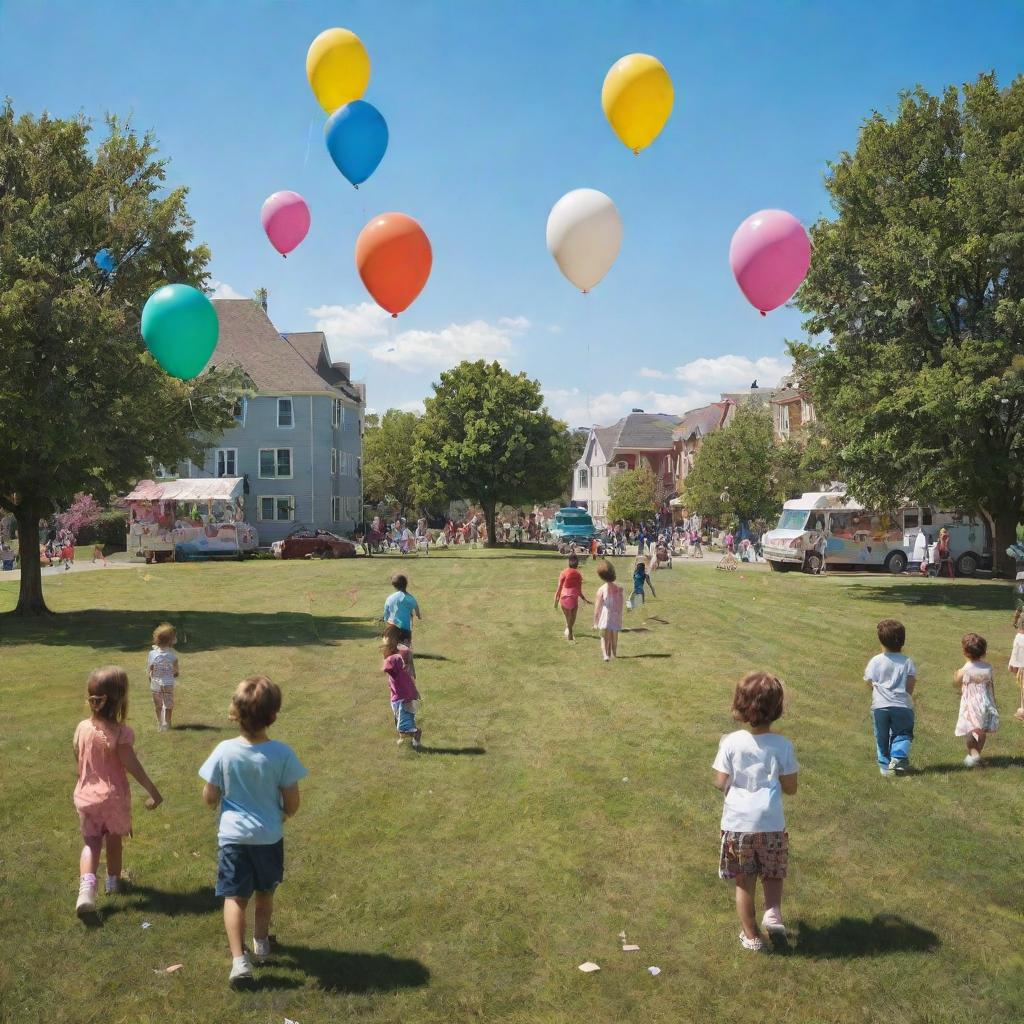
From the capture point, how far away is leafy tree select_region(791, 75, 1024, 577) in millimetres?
24047

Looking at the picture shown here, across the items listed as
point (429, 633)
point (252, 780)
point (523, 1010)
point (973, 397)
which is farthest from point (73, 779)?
point (973, 397)

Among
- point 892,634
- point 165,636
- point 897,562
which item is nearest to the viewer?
point 892,634

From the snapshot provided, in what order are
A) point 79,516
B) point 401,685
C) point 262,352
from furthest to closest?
point 262,352 < point 79,516 < point 401,685

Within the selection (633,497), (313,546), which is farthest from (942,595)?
(633,497)

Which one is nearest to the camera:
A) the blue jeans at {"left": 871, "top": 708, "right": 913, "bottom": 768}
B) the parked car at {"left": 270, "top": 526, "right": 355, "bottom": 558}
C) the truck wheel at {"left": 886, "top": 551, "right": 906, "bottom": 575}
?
the blue jeans at {"left": 871, "top": 708, "right": 913, "bottom": 768}

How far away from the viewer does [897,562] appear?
36.1 metres

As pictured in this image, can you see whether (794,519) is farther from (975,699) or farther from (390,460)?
(390,460)

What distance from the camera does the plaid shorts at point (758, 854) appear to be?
Result: 535 centimetres

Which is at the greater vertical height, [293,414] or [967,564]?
[293,414]

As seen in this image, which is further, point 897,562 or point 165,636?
point 897,562

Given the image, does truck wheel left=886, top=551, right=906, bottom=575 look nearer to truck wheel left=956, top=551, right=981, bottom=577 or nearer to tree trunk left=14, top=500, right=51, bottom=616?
truck wheel left=956, top=551, right=981, bottom=577

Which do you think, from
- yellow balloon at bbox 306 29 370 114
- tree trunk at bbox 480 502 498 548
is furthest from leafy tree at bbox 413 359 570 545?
yellow balloon at bbox 306 29 370 114

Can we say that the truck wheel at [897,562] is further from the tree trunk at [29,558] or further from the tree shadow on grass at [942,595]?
the tree trunk at [29,558]

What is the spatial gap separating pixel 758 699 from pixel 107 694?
388 centimetres
